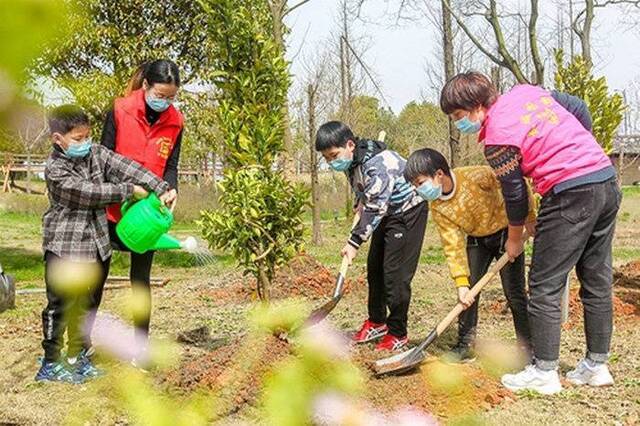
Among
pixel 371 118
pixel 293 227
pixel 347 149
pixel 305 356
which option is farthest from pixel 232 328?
pixel 371 118

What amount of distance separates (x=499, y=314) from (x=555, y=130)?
2831 millimetres

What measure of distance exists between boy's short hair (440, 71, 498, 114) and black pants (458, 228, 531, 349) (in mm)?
837

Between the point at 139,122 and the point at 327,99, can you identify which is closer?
the point at 139,122

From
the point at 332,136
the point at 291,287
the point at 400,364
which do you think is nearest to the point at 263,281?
the point at 332,136

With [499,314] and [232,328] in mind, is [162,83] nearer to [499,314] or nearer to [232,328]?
[232,328]

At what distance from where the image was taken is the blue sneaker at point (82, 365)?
343 centimetres

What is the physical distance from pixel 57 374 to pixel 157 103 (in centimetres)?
149

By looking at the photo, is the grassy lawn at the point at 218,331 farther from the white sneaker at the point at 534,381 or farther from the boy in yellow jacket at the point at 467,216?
the boy in yellow jacket at the point at 467,216

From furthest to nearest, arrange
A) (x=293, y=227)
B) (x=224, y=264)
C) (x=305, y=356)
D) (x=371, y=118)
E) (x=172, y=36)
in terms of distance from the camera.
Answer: (x=371, y=118)
(x=224, y=264)
(x=172, y=36)
(x=293, y=227)
(x=305, y=356)

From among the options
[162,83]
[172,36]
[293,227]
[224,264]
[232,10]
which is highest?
[172,36]

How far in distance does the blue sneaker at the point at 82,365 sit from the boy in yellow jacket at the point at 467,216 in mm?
1870

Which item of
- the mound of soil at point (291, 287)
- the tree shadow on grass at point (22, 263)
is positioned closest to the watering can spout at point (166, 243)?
the mound of soil at point (291, 287)

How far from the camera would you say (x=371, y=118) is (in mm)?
20688

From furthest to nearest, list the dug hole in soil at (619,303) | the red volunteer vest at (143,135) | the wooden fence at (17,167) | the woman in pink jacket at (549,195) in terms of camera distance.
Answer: the dug hole in soil at (619,303)
the red volunteer vest at (143,135)
the woman in pink jacket at (549,195)
the wooden fence at (17,167)
